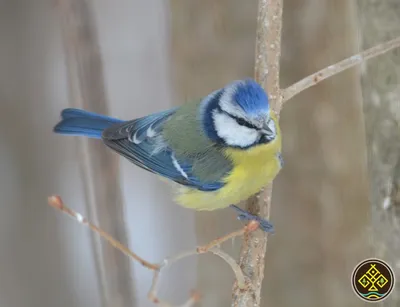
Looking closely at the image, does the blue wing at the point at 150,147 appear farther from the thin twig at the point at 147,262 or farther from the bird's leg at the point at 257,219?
the thin twig at the point at 147,262

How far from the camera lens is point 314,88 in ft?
3.77

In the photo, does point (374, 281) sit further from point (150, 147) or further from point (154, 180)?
point (154, 180)

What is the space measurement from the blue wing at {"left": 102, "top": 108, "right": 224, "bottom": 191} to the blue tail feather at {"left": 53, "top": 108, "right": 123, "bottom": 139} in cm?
3

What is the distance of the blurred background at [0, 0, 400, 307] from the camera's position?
34.6 inches

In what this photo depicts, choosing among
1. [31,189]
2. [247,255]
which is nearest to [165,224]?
[31,189]

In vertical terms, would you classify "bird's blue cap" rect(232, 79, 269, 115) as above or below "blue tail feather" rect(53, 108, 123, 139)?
above

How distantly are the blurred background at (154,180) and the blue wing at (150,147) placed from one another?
29mm

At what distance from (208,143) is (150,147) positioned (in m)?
0.11

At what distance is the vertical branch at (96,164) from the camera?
0.85m

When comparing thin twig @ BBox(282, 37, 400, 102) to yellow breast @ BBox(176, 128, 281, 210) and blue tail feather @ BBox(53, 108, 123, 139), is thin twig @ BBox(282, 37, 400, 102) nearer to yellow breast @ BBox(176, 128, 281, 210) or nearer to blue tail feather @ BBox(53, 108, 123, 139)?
yellow breast @ BBox(176, 128, 281, 210)

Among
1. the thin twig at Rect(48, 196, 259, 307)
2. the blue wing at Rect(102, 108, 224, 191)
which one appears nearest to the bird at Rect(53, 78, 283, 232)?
the blue wing at Rect(102, 108, 224, 191)

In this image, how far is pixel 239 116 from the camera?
882 mm

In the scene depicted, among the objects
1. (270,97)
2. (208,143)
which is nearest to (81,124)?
(208,143)

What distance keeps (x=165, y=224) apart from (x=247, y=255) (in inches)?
50.9
